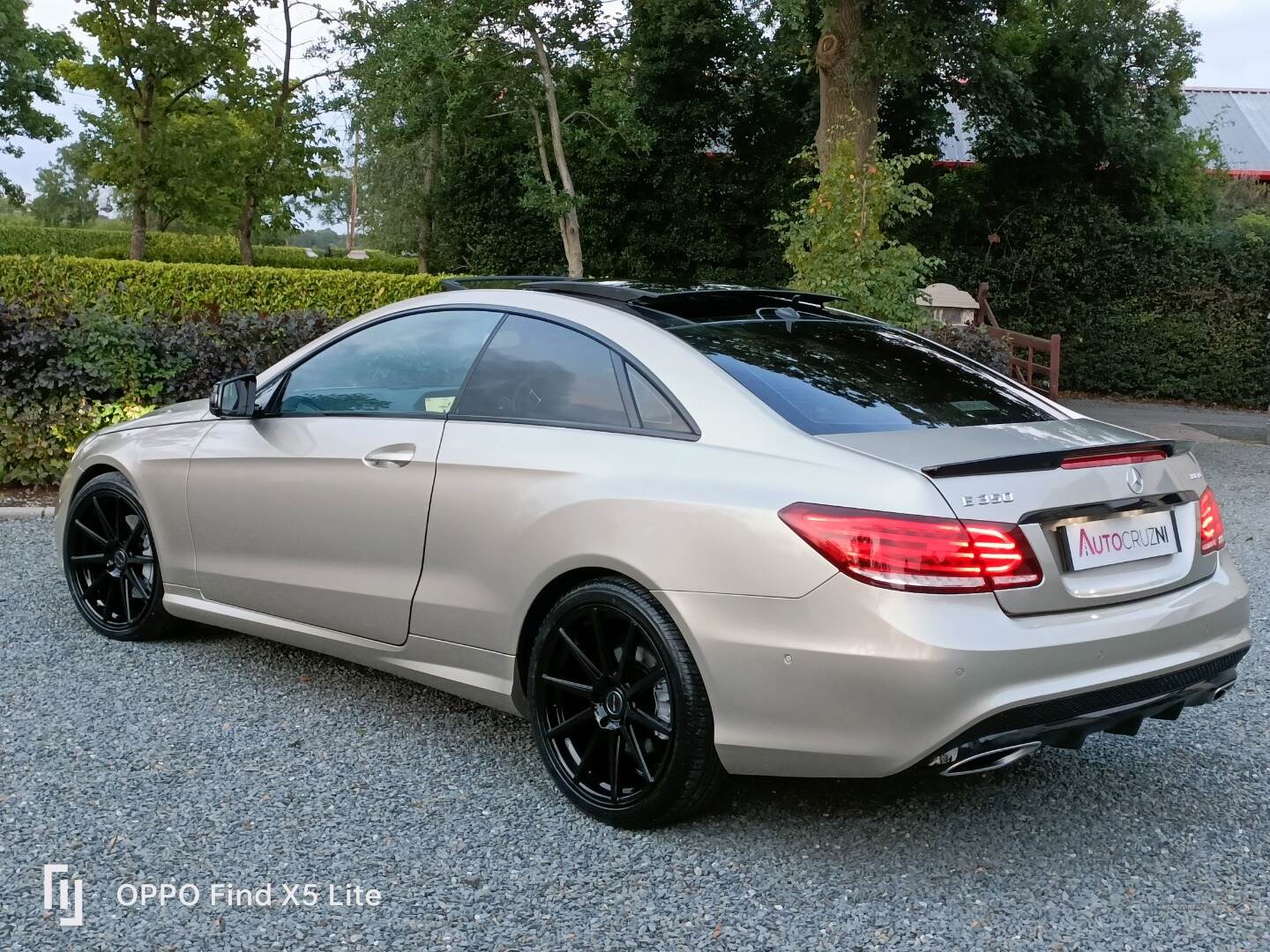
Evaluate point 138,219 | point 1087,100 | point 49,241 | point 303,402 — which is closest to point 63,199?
point 49,241

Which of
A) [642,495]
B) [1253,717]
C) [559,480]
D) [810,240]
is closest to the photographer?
[642,495]

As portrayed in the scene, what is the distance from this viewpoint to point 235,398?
437 cm

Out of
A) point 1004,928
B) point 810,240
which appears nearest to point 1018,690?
point 1004,928

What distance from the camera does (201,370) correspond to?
8.21m

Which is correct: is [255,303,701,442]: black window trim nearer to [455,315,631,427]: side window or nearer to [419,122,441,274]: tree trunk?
[455,315,631,427]: side window

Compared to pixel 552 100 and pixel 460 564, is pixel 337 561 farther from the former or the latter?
pixel 552 100

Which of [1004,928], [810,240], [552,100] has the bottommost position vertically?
[1004,928]

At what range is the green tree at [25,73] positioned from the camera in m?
30.1

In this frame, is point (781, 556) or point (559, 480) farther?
point (559, 480)

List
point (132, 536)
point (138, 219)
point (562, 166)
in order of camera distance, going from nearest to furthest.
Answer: point (132, 536) < point (562, 166) < point (138, 219)

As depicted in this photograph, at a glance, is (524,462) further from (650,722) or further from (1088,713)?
(1088,713)

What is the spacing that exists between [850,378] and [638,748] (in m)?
1.23

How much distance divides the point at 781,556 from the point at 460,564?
1.15m

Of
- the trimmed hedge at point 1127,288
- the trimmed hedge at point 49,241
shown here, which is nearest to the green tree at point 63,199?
the trimmed hedge at point 49,241
